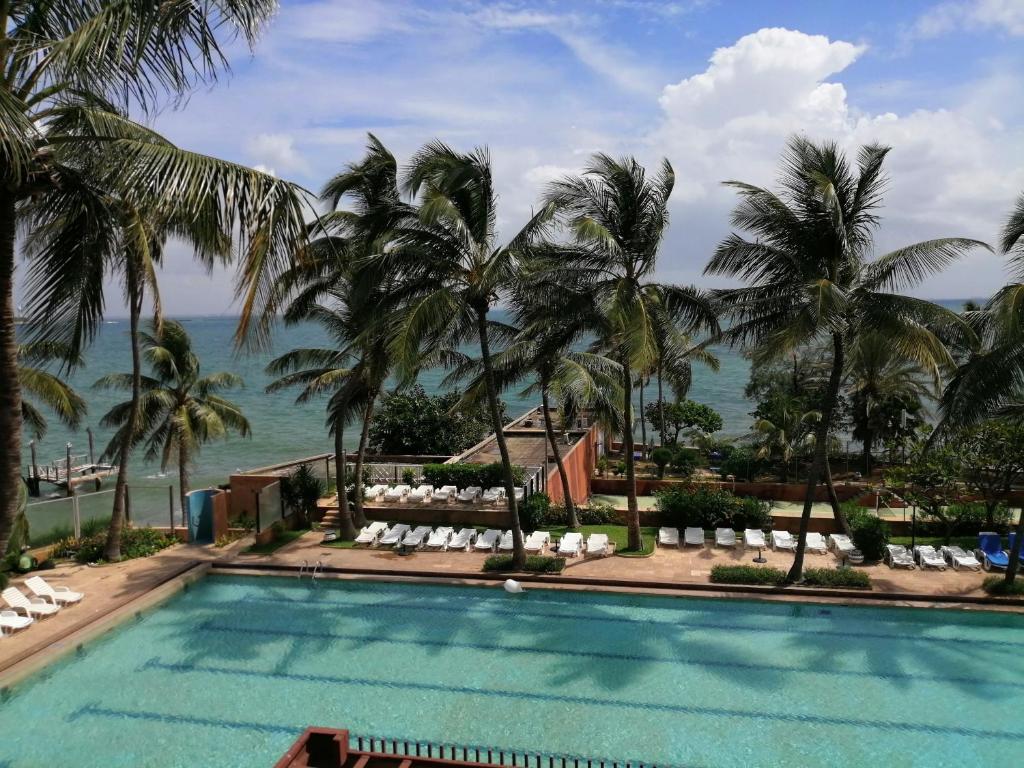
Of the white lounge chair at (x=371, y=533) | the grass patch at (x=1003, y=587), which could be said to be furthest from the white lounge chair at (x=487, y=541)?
the grass patch at (x=1003, y=587)

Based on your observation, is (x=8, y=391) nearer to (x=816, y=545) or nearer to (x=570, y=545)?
(x=570, y=545)

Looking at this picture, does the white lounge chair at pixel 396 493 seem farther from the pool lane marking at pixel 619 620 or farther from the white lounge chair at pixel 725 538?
the white lounge chair at pixel 725 538

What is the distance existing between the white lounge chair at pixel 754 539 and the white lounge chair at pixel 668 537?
4.83ft

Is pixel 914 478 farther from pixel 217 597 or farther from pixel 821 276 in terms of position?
pixel 217 597

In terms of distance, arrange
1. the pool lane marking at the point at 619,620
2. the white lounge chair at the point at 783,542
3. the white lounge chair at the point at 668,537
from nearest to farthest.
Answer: the pool lane marking at the point at 619,620 → the white lounge chair at the point at 783,542 → the white lounge chair at the point at 668,537

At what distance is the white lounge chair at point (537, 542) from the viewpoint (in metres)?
16.2

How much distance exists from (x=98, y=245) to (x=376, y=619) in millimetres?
8827

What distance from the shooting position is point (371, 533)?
17.0 meters

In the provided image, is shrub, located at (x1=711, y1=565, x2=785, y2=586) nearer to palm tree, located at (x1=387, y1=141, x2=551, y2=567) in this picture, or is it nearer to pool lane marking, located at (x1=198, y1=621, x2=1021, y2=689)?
pool lane marking, located at (x1=198, y1=621, x2=1021, y2=689)

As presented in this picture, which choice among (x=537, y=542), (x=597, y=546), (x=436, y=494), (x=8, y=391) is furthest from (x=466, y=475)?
(x=8, y=391)

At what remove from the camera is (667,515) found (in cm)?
1841

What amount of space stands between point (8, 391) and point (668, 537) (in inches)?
548

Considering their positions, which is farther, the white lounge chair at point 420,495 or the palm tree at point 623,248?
the white lounge chair at point 420,495

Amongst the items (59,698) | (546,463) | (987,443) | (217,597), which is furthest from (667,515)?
(59,698)
